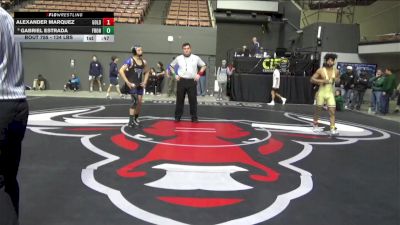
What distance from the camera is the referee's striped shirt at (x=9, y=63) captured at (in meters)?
2.55

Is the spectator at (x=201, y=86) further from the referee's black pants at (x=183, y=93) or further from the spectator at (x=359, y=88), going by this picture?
the referee's black pants at (x=183, y=93)

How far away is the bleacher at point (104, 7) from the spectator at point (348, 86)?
10944 mm

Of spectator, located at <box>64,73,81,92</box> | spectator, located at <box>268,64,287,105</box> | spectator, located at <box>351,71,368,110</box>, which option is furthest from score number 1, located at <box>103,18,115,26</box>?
spectator, located at <box>64,73,81,92</box>

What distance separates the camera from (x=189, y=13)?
79.7ft

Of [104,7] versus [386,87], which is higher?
[104,7]

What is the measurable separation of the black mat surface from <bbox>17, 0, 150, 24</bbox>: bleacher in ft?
45.2

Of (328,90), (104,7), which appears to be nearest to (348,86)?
(328,90)

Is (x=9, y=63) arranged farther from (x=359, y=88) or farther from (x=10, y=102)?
(x=359, y=88)

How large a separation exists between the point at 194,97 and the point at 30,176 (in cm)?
532

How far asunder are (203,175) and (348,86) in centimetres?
1277

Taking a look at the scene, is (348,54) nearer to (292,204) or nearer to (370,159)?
(370,159)
